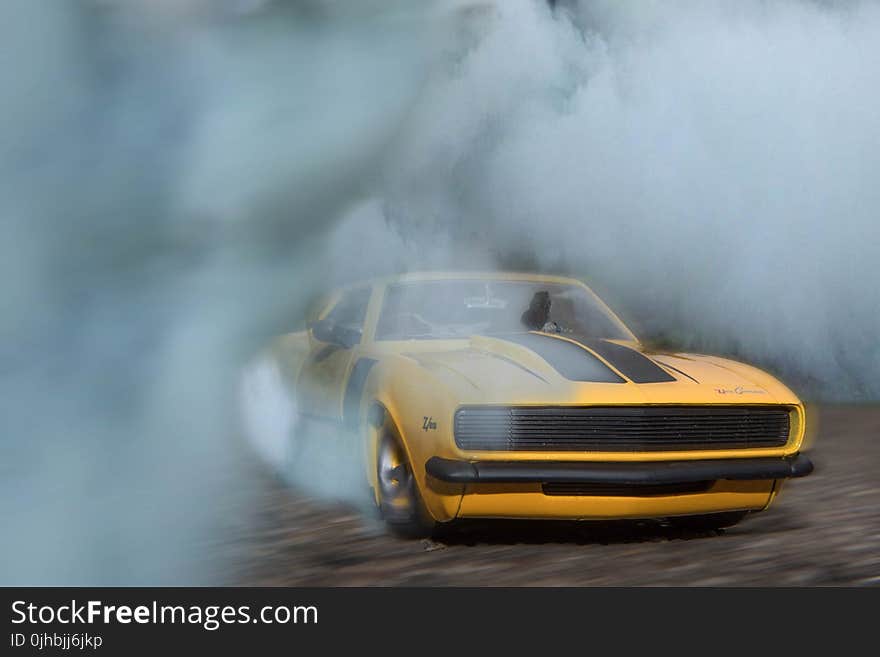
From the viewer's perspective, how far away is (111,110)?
421cm

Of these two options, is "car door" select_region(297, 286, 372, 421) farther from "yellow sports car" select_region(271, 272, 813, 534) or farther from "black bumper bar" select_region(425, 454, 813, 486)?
"black bumper bar" select_region(425, 454, 813, 486)

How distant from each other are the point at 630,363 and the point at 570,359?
0.26 meters

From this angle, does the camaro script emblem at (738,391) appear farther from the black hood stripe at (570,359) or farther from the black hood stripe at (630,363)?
the black hood stripe at (570,359)

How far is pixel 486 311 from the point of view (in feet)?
20.1

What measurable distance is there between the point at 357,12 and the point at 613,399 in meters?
1.77

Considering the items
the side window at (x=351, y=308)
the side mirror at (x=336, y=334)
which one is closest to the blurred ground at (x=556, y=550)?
the side mirror at (x=336, y=334)

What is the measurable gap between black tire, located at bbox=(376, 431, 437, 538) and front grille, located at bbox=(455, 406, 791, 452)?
0.39 meters

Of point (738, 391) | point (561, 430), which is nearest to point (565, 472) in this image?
point (561, 430)

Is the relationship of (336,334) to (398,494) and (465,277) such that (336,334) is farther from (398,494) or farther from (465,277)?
(398,494)

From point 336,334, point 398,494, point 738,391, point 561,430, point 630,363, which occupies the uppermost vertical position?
point 336,334

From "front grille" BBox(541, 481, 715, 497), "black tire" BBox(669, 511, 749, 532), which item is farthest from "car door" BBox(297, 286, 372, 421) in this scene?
"black tire" BBox(669, 511, 749, 532)

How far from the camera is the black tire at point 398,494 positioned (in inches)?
197
